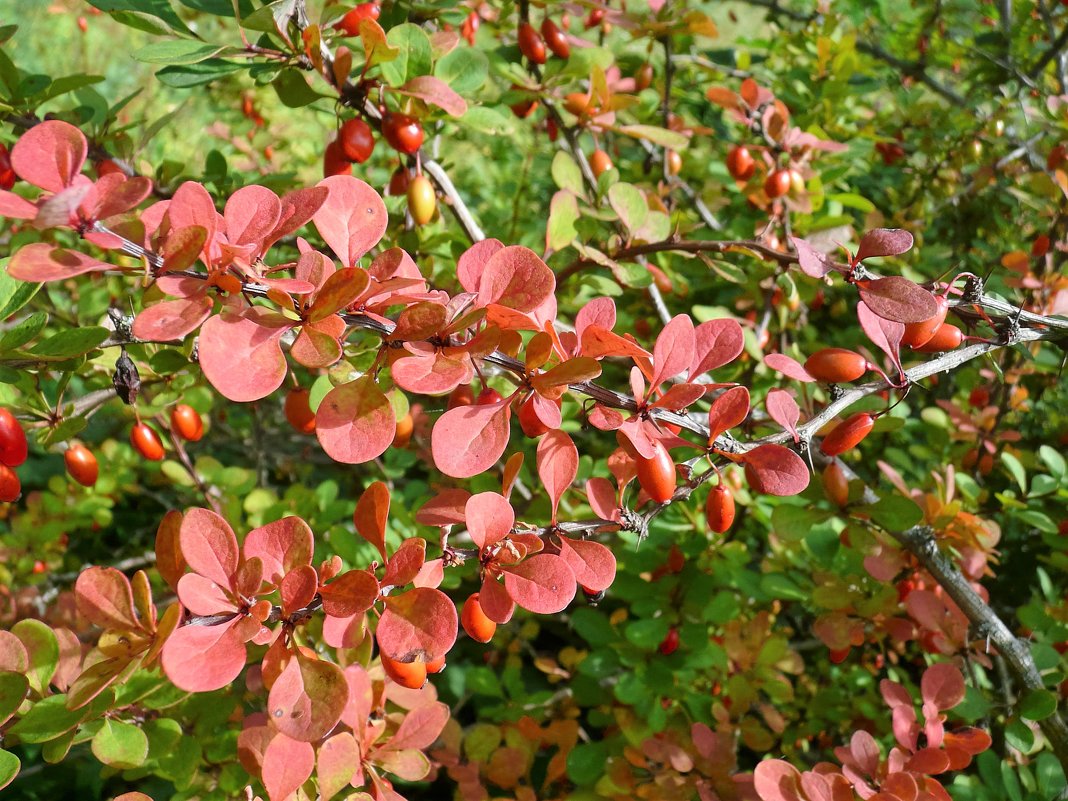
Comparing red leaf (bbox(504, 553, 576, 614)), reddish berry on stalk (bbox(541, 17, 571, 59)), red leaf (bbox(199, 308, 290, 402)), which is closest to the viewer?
red leaf (bbox(199, 308, 290, 402))

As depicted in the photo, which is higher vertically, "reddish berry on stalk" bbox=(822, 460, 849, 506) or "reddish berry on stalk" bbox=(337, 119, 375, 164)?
"reddish berry on stalk" bbox=(337, 119, 375, 164)

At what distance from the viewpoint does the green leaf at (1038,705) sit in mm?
969

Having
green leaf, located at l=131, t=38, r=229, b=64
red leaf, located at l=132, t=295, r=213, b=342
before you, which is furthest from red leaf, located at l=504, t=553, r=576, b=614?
green leaf, located at l=131, t=38, r=229, b=64

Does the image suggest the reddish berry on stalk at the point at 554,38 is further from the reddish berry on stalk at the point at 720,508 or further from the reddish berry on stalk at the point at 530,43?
the reddish berry on stalk at the point at 720,508

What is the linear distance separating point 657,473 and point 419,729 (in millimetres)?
484

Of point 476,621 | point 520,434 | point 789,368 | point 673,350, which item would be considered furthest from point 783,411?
point 520,434

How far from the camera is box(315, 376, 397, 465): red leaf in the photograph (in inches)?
23.9

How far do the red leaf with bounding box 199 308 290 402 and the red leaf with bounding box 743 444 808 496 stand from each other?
44 cm

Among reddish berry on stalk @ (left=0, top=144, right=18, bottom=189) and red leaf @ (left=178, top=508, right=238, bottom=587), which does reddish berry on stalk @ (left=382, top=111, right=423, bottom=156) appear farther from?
red leaf @ (left=178, top=508, right=238, bottom=587)

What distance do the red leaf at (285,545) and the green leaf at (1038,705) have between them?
92cm

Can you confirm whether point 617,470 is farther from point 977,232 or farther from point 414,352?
point 977,232

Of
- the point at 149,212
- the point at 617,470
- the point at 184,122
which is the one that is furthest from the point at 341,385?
the point at 184,122

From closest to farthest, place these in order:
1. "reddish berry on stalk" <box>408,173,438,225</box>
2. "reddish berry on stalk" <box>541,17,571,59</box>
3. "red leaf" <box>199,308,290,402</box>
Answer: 1. "red leaf" <box>199,308,290,402</box>
2. "reddish berry on stalk" <box>408,173,438,225</box>
3. "reddish berry on stalk" <box>541,17,571,59</box>

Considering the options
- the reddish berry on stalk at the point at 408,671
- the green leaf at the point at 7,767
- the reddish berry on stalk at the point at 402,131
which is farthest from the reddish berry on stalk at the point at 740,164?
the green leaf at the point at 7,767
